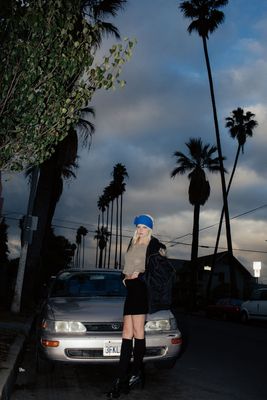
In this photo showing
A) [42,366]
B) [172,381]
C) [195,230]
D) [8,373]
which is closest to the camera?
[8,373]

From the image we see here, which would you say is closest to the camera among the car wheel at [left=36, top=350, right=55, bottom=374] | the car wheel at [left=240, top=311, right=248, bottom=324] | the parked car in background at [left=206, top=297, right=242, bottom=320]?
the car wheel at [left=36, top=350, right=55, bottom=374]

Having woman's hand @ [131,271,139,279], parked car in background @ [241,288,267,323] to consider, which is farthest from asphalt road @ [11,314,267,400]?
parked car in background @ [241,288,267,323]

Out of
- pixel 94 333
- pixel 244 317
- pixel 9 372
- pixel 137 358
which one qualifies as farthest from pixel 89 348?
pixel 244 317

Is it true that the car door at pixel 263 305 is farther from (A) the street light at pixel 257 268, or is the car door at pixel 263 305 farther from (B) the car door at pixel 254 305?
(A) the street light at pixel 257 268

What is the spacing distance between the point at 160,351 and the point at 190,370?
191 centimetres

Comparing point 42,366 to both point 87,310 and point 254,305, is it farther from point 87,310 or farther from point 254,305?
point 254,305

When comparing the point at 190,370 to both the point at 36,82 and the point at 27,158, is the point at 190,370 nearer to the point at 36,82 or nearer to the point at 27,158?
the point at 27,158

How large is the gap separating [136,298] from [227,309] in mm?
24969

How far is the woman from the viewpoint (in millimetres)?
6016

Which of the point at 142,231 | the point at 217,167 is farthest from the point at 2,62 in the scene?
the point at 217,167

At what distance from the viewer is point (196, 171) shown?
45.3 m

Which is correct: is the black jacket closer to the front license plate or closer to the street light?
the front license plate

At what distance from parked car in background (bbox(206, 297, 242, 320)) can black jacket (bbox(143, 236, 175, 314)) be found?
2307 centimetres

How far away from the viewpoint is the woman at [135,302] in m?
6.02
